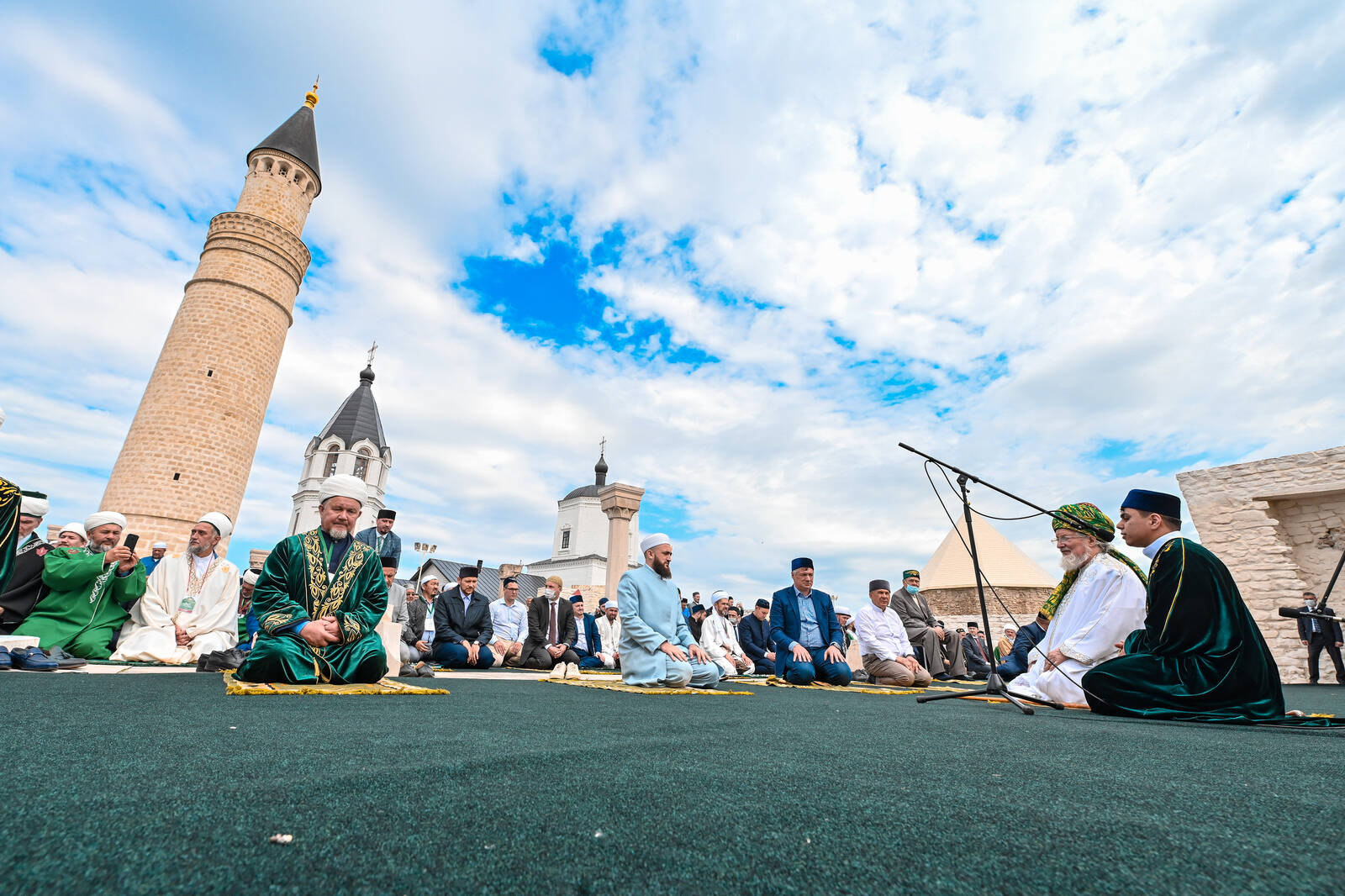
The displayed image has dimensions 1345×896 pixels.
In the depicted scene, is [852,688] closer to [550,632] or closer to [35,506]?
[550,632]

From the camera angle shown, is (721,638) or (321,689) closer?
(321,689)

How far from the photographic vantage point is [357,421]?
34.9 m

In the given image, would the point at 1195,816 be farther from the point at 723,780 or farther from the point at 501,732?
the point at 501,732

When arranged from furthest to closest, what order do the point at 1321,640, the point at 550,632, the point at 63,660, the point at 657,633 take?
the point at 1321,640
the point at 550,632
the point at 657,633
the point at 63,660

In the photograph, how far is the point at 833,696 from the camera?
15.0 feet

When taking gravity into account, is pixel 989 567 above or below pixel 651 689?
above

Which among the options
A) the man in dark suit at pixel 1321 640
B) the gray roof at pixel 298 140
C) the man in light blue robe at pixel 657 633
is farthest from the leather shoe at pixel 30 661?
the gray roof at pixel 298 140

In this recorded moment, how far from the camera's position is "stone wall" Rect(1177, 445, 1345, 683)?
9.84m

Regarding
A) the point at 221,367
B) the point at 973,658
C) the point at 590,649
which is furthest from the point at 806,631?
the point at 221,367

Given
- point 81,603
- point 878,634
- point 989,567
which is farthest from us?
point 989,567

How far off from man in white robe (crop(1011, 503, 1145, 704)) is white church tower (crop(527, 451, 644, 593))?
3611cm

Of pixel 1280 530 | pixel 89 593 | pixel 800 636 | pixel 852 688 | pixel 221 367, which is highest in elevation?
pixel 221 367

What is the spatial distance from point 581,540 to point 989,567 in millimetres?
28247

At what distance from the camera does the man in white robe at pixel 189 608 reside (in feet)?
17.3
